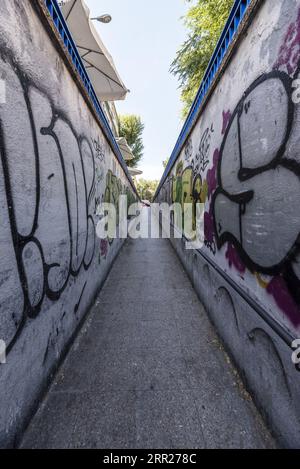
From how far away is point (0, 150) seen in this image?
4.29 ft

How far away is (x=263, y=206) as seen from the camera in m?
1.72

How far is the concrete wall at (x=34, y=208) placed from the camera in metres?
1.37

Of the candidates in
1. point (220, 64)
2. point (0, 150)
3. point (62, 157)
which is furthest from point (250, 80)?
point (0, 150)

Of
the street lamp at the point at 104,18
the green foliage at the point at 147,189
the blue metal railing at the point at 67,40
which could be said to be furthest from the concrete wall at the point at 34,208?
the green foliage at the point at 147,189

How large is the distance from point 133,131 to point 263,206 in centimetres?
2849

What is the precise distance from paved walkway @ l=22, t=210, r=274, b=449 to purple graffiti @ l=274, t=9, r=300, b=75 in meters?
2.69

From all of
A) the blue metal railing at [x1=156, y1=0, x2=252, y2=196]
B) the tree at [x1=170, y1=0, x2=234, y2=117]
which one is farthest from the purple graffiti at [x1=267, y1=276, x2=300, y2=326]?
the tree at [x1=170, y1=0, x2=234, y2=117]

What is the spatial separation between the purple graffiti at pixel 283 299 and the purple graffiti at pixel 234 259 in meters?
0.47

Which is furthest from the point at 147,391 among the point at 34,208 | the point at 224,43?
the point at 224,43

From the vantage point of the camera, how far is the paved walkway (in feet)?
5.12

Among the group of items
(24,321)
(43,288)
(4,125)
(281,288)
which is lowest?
(24,321)

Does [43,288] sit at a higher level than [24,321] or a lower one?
higher

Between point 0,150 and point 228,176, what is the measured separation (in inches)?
85.7
